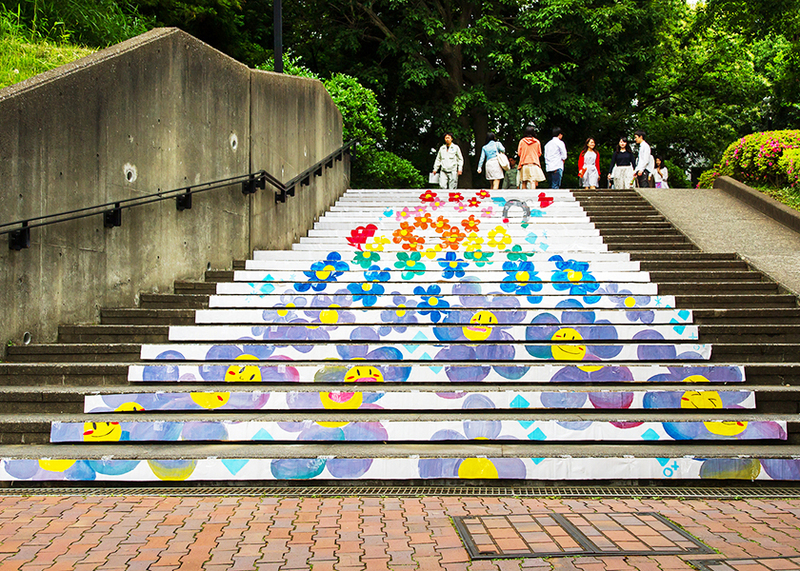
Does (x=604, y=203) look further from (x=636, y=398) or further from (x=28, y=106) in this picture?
(x=28, y=106)

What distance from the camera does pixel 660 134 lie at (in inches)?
911

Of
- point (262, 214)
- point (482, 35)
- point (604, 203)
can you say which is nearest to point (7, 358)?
point (262, 214)

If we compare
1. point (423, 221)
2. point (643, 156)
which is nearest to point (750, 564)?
point (423, 221)

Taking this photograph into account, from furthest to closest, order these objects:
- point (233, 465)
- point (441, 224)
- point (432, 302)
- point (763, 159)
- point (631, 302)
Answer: point (763, 159), point (441, 224), point (432, 302), point (631, 302), point (233, 465)

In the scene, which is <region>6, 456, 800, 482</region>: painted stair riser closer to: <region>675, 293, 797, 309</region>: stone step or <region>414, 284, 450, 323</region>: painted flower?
<region>414, 284, 450, 323</region>: painted flower

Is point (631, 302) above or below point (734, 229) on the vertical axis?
below

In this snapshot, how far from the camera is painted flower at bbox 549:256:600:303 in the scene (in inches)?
297

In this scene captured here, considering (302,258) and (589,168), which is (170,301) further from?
(589,168)

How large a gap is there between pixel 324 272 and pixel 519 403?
11.5 ft

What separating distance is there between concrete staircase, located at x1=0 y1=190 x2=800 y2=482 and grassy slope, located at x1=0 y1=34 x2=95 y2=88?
8.57 ft

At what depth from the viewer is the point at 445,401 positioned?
5.33 metres

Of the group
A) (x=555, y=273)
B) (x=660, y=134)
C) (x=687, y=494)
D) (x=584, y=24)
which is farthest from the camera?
(x=660, y=134)

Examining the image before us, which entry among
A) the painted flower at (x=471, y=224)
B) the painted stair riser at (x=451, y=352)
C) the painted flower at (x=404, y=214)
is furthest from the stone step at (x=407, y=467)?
the painted flower at (x=404, y=214)

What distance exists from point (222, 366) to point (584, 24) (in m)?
15.6
